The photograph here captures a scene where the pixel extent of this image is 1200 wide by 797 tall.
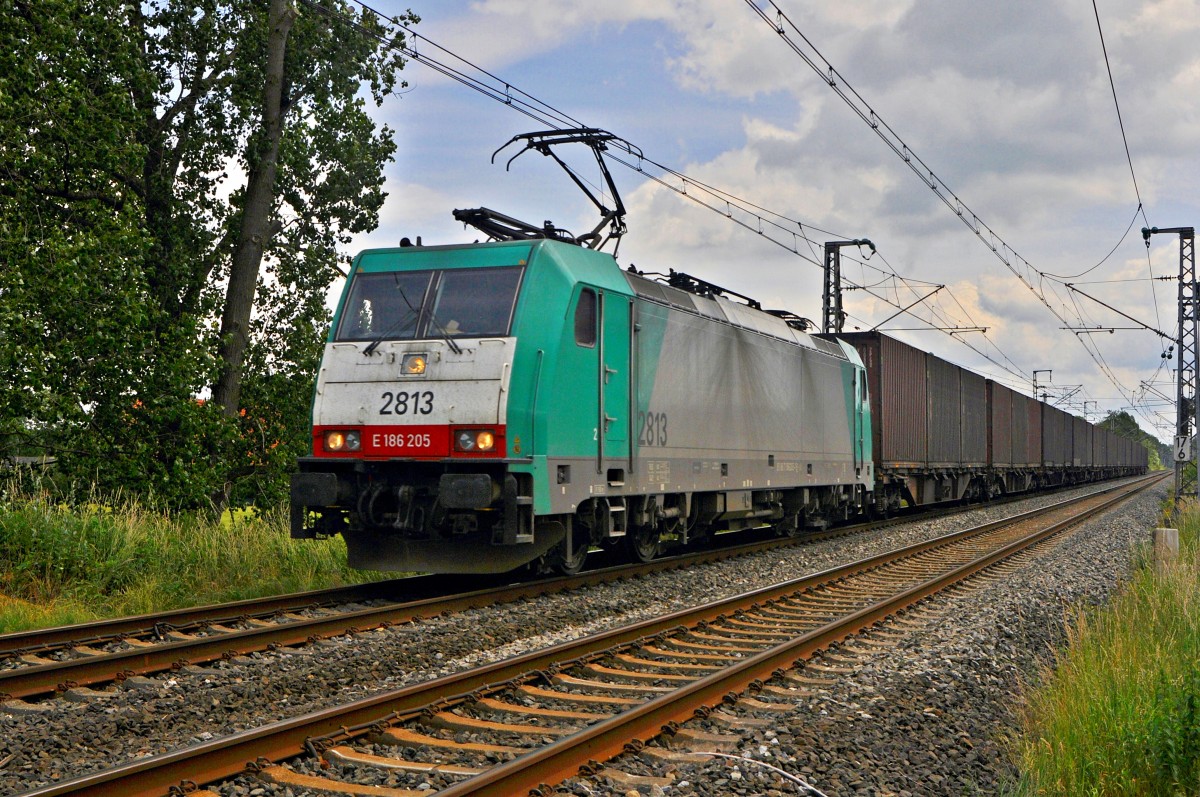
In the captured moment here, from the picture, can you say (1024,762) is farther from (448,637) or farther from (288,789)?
(448,637)

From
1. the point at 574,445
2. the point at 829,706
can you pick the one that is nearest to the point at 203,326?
the point at 574,445

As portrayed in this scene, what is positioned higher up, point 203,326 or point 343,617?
point 203,326

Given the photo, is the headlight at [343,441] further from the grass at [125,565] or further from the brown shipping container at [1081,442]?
A: the brown shipping container at [1081,442]

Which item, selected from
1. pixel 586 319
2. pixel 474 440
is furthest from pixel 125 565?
pixel 586 319

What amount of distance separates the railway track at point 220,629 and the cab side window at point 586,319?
238 cm

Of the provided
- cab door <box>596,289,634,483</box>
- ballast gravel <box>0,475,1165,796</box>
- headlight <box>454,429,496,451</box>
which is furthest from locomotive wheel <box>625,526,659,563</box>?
headlight <box>454,429,496,451</box>

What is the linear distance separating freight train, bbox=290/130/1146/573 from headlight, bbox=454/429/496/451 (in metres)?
0.02

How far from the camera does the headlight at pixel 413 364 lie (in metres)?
10.3

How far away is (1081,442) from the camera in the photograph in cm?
5350

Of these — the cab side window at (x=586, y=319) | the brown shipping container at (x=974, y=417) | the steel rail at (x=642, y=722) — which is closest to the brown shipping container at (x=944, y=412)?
the brown shipping container at (x=974, y=417)

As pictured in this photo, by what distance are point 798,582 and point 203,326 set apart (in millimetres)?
10610

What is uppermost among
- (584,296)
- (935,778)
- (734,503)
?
(584,296)

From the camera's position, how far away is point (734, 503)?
14.7 meters

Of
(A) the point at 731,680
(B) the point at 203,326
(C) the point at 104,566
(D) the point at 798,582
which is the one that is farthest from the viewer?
(B) the point at 203,326
